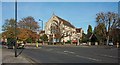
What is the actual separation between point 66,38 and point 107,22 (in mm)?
39119

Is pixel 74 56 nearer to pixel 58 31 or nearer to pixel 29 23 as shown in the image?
pixel 29 23

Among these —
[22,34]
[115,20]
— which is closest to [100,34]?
[115,20]

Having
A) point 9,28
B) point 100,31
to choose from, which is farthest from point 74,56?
point 100,31

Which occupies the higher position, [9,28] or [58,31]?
[9,28]

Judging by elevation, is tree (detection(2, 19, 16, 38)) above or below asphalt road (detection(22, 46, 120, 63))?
above

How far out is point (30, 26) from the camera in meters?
91.5

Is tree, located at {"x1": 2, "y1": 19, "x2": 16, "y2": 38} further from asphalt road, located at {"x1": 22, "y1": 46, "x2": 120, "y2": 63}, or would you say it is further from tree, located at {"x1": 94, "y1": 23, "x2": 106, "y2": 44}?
asphalt road, located at {"x1": 22, "y1": 46, "x2": 120, "y2": 63}

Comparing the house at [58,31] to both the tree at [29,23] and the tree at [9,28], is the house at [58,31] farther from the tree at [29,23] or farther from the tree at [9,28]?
the tree at [9,28]

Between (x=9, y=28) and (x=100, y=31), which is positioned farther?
(x=100, y=31)

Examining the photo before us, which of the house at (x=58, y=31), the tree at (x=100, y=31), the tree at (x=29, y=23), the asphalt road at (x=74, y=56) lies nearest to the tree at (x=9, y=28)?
the tree at (x=29, y=23)

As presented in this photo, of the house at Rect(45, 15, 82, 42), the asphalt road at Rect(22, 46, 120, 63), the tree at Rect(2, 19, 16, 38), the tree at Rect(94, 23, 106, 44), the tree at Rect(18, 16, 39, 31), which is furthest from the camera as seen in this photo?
the house at Rect(45, 15, 82, 42)

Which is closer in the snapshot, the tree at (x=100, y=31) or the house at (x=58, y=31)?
the tree at (x=100, y=31)

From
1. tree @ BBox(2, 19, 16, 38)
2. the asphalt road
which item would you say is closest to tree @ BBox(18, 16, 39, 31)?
tree @ BBox(2, 19, 16, 38)

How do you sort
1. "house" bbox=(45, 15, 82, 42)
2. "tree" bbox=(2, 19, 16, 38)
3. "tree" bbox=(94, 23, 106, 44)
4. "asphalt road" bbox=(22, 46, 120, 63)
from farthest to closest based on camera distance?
1. "house" bbox=(45, 15, 82, 42)
2. "tree" bbox=(94, 23, 106, 44)
3. "tree" bbox=(2, 19, 16, 38)
4. "asphalt road" bbox=(22, 46, 120, 63)
